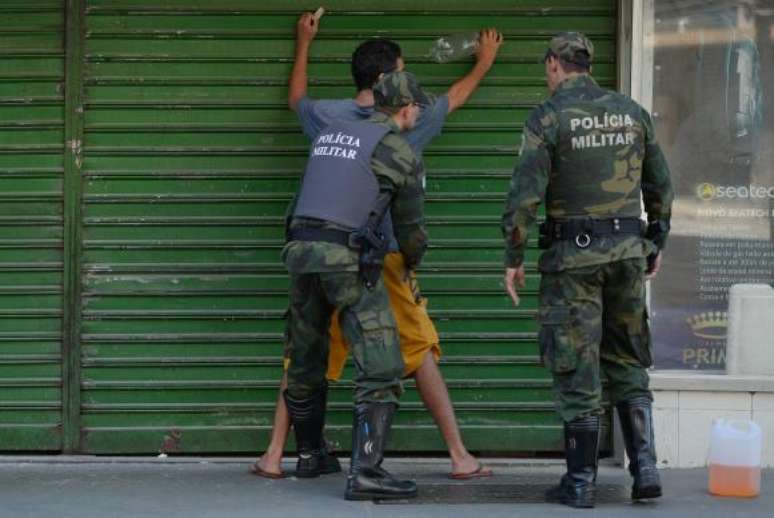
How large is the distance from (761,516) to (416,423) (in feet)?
5.98

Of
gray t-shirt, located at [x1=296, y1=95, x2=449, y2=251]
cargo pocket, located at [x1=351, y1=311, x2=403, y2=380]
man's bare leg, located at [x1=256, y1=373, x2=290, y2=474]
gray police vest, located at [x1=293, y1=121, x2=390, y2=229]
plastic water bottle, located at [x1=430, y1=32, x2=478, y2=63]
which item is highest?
plastic water bottle, located at [x1=430, y1=32, x2=478, y2=63]

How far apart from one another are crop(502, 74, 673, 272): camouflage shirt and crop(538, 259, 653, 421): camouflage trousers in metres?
0.08

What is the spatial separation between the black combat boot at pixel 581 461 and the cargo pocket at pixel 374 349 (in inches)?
31.9

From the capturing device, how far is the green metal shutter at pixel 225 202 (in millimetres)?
8125

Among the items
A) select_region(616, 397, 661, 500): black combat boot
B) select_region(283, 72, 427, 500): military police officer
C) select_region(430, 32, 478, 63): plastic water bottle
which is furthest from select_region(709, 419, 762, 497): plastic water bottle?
select_region(430, 32, 478, 63): plastic water bottle

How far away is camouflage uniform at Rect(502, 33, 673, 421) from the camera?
23.0 feet

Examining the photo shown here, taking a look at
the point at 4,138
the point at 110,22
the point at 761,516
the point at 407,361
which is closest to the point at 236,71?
the point at 110,22

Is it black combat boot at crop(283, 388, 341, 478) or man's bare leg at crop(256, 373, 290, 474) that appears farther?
man's bare leg at crop(256, 373, 290, 474)

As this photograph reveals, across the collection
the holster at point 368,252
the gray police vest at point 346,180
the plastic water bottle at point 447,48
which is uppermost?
the plastic water bottle at point 447,48

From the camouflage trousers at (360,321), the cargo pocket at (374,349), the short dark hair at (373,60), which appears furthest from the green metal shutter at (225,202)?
the cargo pocket at (374,349)

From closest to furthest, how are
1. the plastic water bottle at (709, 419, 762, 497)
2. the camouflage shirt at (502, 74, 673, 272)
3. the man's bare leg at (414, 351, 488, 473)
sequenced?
the camouflage shirt at (502, 74, 673, 272) → the plastic water bottle at (709, 419, 762, 497) → the man's bare leg at (414, 351, 488, 473)

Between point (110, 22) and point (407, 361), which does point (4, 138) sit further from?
point (407, 361)

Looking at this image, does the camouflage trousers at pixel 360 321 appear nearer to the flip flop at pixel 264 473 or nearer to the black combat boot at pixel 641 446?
the flip flop at pixel 264 473

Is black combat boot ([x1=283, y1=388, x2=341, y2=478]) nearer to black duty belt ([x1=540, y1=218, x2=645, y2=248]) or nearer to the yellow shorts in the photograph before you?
the yellow shorts
